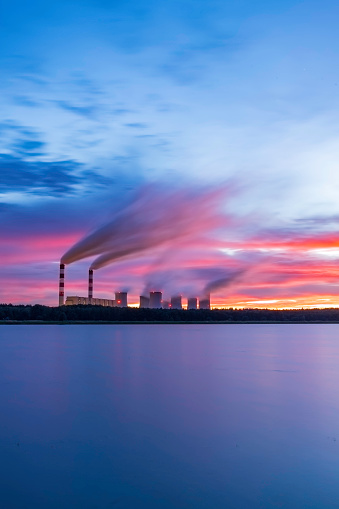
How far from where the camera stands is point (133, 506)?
10055 millimetres

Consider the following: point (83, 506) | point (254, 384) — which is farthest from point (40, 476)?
point (254, 384)

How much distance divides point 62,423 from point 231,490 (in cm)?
753

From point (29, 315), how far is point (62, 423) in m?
122

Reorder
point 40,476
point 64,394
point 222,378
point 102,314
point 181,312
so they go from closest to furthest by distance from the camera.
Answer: point 40,476 → point 64,394 → point 222,378 → point 102,314 → point 181,312

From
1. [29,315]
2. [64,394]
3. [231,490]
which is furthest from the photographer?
[29,315]

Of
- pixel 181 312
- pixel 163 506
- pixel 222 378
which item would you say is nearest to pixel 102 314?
pixel 181 312

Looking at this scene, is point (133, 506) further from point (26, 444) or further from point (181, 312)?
point (181, 312)

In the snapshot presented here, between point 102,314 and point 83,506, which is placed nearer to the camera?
point 83,506

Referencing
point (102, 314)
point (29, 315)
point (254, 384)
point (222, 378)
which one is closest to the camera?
point (254, 384)

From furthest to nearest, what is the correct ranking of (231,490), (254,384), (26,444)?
(254,384) → (26,444) → (231,490)

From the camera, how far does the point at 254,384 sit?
2708 cm

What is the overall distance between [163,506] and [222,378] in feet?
65.2

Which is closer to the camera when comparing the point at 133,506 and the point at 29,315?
the point at 133,506

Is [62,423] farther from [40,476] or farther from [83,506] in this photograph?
[83,506]
